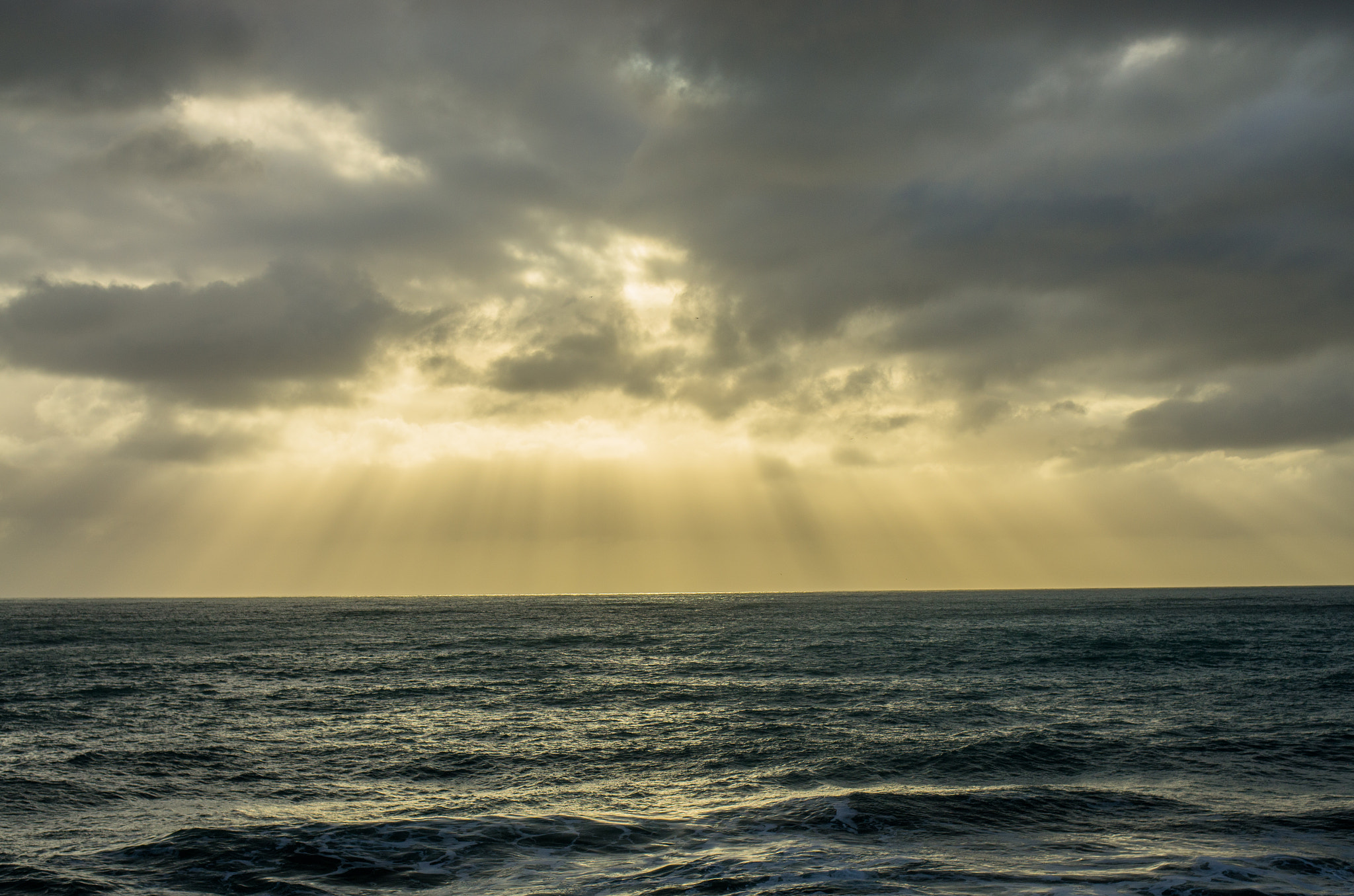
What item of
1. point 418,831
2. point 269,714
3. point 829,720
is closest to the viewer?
point 418,831

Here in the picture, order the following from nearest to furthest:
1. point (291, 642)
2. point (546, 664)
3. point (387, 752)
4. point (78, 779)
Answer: point (78, 779), point (387, 752), point (546, 664), point (291, 642)

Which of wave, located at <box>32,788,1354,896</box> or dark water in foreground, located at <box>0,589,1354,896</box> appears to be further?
dark water in foreground, located at <box>0,589,1354,896</box>

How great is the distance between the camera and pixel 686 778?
2338cm

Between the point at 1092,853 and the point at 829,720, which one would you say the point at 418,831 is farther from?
the point at 829,720

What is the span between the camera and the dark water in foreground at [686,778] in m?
15.3

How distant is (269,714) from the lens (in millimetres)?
34844

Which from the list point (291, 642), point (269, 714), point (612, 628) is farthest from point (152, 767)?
point (612, 628)

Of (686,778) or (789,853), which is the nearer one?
(789,853)

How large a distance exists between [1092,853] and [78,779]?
25.4 meters

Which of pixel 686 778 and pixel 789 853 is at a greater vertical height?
pixel 789 853

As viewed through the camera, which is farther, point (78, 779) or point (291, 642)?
point (291, 642)

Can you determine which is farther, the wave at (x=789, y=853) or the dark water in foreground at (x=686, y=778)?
the dark water in foreground at (x=686, y=778)

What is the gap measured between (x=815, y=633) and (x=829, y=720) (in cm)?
5570

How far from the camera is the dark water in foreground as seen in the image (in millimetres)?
15258
